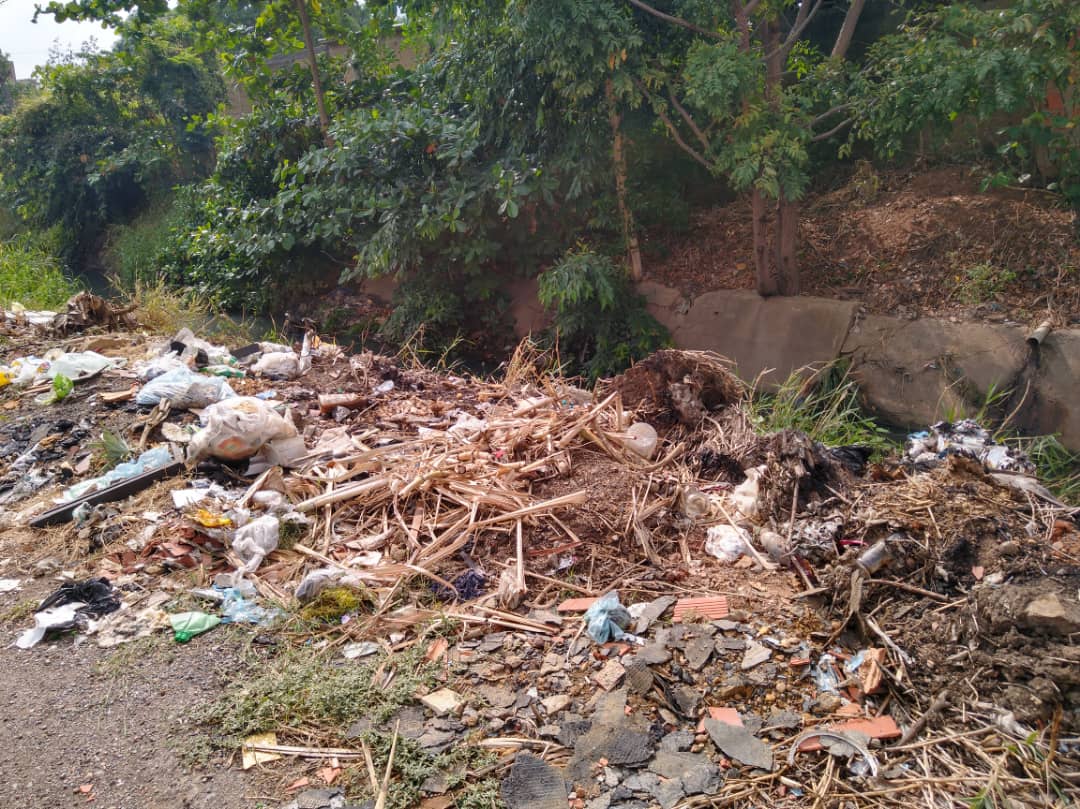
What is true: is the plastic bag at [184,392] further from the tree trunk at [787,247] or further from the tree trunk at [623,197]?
the tree trunk at [787,247]

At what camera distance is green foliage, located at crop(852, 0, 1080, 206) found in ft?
14.8

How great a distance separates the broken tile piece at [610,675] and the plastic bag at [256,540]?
4.96 ft

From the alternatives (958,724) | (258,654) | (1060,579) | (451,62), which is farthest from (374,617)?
(451,62)

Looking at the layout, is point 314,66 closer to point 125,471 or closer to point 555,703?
point 125,471

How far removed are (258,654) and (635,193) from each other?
5.47 m

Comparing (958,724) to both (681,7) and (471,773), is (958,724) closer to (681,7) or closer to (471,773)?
(471,773)

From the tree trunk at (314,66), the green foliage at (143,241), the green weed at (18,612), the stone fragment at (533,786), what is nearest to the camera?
the stone fragment at (533,786)

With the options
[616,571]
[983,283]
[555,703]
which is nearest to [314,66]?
[983,283]

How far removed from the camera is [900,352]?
5.74m

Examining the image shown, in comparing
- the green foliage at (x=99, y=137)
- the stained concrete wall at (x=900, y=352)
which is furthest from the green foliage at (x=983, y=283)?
the green foliage at (x=99, y=137)

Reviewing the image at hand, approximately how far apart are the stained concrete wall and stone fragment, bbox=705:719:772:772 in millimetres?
3121

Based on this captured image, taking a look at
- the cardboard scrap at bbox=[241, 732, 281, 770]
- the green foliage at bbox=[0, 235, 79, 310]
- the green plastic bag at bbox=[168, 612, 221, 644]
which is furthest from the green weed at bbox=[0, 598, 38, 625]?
the green foliage at bbox=[0, 235, 79, 310]

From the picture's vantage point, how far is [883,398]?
577 cm

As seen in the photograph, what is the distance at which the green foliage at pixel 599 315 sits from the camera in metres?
6.41
